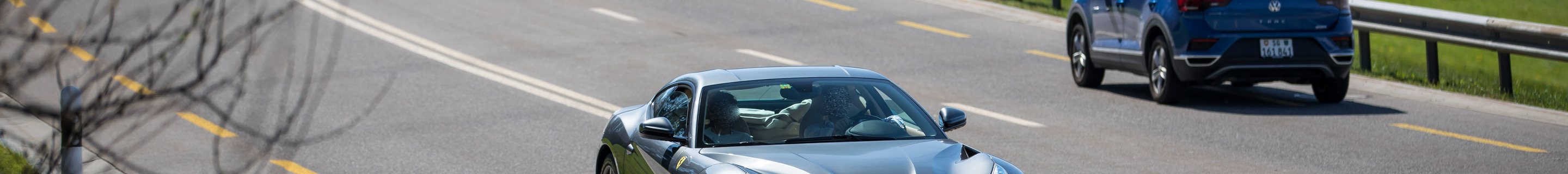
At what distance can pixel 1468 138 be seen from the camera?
9.07m

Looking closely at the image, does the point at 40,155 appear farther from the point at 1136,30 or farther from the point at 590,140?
the point at 1136,30

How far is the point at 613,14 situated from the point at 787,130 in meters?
13.1

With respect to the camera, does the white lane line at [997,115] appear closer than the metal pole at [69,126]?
No

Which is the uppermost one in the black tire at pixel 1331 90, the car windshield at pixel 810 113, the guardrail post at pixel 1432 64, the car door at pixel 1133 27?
the car windshield at pixel 810 113

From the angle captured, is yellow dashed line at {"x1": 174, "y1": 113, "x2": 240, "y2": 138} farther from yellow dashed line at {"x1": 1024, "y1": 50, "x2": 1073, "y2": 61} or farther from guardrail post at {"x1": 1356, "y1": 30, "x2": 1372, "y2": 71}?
guardrail post at {"x1": 1356, "y1": 30, "x2": 1372, "y2": 71}

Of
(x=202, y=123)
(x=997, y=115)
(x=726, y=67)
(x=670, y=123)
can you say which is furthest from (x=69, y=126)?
(x=726, y=67)

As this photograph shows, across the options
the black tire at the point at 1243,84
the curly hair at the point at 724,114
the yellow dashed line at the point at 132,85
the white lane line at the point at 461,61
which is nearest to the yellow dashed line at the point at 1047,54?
the black tire at the point at 1243,84

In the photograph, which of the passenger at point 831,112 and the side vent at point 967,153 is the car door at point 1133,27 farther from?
the side vent at point 967,153

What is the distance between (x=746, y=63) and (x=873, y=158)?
941 cm

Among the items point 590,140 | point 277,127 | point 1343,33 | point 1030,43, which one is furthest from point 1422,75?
point 277,127

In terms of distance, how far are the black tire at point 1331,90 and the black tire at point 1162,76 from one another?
3.80 feet

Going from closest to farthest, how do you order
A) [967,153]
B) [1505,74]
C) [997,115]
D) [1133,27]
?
1. [967,153]
2. [997,115]
3. [1505,74]
4. [1133,27]

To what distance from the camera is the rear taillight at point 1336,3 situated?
1033 cm

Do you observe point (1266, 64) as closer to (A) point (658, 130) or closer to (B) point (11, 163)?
(A) point (658, 130)
